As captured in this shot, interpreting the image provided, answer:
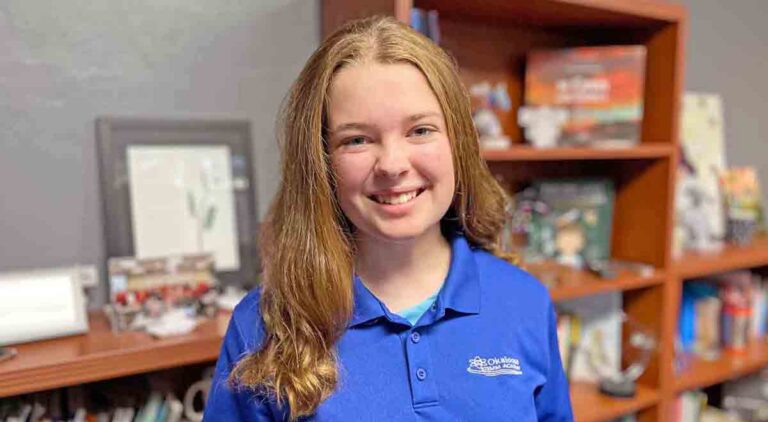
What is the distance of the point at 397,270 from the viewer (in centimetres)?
99

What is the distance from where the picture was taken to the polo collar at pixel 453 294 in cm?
94

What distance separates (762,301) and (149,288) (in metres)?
1.98

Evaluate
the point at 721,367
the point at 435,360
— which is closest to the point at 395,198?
the point at 435,360

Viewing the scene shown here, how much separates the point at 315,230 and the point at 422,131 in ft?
0.72

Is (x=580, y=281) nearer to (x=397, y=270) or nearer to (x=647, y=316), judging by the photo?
(x=647, y=316)

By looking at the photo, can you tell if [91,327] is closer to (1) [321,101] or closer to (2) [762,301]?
(1) [321,101]

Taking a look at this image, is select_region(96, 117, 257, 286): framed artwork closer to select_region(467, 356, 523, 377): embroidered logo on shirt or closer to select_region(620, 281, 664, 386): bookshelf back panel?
select_region(467, 356, 523, 377): embroidered logo on shirt

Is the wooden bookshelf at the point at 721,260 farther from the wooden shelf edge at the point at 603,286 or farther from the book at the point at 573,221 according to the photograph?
the book at the point at 573,221

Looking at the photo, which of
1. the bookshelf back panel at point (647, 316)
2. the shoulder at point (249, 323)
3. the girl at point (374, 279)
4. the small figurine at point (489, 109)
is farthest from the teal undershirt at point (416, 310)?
the bookshelf back panel at point (647, 316)

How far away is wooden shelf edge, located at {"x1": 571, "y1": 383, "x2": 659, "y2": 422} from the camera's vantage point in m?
1.60

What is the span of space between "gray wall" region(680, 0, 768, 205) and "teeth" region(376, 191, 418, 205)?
5.51 ft

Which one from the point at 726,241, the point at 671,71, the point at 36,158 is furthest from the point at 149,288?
the point at 726,241

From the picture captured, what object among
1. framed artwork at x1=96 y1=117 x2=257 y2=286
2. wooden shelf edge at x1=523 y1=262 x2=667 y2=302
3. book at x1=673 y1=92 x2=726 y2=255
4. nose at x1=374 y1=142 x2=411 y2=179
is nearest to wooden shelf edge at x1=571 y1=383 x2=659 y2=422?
wooden shelf edge at x1=523 y1=262 x2=667 y2=302

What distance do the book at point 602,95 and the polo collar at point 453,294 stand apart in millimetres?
737
